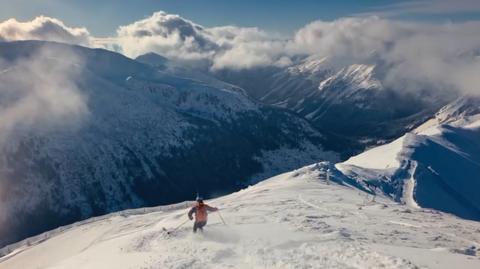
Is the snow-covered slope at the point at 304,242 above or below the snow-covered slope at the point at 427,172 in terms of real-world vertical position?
above

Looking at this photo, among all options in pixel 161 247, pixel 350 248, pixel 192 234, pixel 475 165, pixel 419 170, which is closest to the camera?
pixel 350 248

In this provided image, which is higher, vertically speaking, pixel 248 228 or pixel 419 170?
pixel 248 228

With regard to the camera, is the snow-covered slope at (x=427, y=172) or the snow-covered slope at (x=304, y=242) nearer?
the snow-covered slope at (x=304, y=242)

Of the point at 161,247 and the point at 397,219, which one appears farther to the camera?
the point at 397,219

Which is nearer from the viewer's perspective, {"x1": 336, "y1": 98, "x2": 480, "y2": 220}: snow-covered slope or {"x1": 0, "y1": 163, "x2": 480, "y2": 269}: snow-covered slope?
{"x1": 0, "y1": 163, "x2": 480, "y2": 269}: snow-covered slope

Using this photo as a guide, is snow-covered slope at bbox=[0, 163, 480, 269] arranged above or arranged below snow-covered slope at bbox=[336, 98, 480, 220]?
above

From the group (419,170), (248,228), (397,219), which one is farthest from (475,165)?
(248,228)

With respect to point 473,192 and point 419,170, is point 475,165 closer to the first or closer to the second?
point 473,192

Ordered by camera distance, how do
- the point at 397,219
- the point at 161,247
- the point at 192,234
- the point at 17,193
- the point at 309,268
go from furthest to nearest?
the point at 17,193 → the point at 397,219 → the point at 192,234 → the point at 161,247 → the point at 309,268
